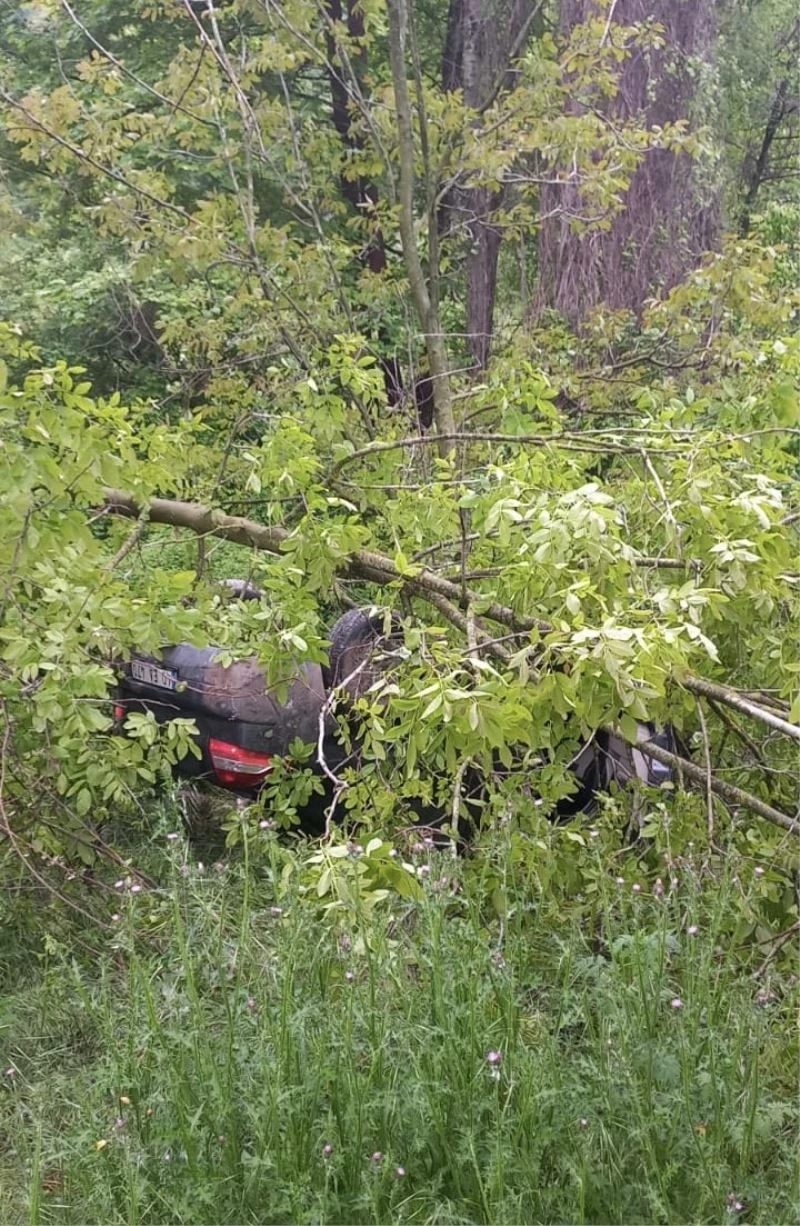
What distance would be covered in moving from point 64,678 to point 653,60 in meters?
6.41

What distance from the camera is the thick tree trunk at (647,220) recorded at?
6.76 meters

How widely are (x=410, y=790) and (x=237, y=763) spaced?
1.38 metres

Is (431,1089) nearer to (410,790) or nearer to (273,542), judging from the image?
(410,790)

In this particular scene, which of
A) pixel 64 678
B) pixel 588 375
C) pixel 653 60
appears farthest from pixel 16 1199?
pixel 653 60

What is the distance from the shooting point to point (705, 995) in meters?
2.11

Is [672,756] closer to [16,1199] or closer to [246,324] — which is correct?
[16,1199]

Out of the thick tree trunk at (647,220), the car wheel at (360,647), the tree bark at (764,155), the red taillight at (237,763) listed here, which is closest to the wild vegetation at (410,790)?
the car wheel at (360,647)

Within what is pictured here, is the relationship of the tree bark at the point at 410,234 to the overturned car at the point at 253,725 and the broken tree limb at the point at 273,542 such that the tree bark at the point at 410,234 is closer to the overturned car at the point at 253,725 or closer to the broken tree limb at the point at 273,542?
the broken tree limb at the point at 273,542

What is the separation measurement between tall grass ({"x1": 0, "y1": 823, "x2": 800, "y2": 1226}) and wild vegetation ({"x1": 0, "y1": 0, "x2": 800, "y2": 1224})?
1 centimetres

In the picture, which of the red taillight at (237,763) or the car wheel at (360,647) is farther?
the red taillight at (237,763)

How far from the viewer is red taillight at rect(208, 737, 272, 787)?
3.69 metres

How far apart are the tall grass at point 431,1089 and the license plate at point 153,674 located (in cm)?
155

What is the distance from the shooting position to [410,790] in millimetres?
2496

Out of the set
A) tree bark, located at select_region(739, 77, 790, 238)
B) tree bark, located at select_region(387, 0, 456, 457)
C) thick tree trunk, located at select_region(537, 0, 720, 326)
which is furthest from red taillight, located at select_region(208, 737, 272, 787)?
tree bark, located at select_region(739, 77, 790, 238)
